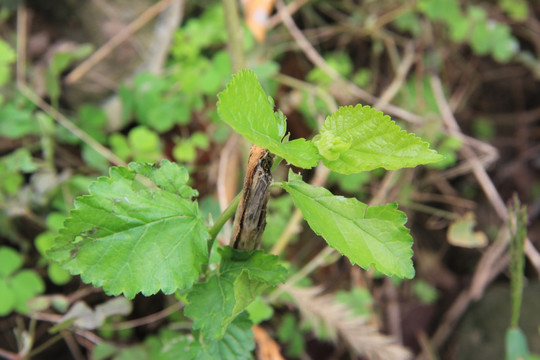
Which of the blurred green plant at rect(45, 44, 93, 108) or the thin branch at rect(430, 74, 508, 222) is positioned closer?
the blurred green plant at rect(45, 44, 93, 108)

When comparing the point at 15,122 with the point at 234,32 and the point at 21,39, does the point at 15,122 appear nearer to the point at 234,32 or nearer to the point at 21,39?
the point at 21,39

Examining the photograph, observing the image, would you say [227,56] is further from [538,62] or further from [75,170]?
[538,62]

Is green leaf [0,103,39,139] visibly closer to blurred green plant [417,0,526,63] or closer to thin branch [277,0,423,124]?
thin branch [277,0,423,124]

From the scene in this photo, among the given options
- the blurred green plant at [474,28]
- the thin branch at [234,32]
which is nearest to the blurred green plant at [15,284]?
the thin branch at [234,32]

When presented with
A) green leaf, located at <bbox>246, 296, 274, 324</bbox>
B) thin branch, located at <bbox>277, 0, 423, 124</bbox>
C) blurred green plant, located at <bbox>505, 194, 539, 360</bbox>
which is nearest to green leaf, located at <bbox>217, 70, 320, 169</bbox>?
green leaf, located at <bbox>246, 296, 274, 324</bbox>

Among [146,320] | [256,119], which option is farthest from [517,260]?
[146,320]

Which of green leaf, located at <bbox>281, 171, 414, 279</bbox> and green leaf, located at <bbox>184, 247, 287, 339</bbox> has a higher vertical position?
green leaf, located at <bbox>281, 171, 414, 279</bbox>

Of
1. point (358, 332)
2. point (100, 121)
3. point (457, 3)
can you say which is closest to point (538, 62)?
point (457, 3)

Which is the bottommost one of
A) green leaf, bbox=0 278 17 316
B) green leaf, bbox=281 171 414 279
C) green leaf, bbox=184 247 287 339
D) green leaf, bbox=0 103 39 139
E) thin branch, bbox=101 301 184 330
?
thin branch, bbox=101 301 184 330
